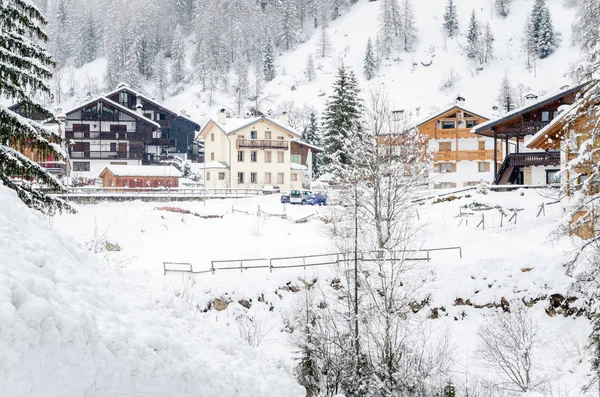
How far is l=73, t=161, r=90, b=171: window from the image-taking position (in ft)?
231

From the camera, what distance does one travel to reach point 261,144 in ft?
205

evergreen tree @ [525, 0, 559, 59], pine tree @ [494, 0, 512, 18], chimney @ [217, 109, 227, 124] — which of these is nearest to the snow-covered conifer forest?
chimney @ [217, 109, 227, 124]

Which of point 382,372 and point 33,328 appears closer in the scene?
point 33,328

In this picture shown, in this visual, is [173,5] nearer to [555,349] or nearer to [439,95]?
[439,95]

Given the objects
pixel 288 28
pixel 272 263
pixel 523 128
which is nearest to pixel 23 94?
pixel 272 263

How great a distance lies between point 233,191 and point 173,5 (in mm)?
119414

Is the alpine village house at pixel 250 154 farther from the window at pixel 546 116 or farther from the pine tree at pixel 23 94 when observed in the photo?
the pine tree at pixel 23 94

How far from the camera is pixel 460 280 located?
Result: 2494 centimetres

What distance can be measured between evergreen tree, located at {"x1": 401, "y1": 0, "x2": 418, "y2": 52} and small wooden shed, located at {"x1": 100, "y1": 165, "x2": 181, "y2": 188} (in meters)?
84.0

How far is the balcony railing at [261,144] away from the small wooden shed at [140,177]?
8662 mm

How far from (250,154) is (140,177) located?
12.8 metres

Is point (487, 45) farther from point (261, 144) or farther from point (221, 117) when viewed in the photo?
point (221, 117)

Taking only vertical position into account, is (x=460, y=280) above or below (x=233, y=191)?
below

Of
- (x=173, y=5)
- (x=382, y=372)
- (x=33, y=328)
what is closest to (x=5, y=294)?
(x=33, y=328)
